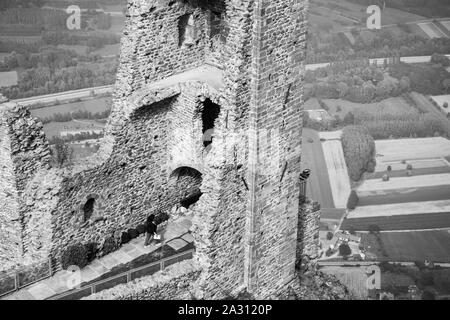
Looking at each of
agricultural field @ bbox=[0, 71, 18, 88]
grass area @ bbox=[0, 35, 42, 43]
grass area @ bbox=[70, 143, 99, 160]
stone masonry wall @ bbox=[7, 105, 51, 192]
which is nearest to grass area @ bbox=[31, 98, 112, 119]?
agricultural field @ bbox=[0, 71, 18, 88]

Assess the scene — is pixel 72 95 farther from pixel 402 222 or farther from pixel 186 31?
pixel 186 31

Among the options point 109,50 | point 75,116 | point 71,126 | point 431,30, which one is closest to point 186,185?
point 71,126

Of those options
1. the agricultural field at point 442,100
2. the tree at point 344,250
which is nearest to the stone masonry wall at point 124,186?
the tree at point 344,250

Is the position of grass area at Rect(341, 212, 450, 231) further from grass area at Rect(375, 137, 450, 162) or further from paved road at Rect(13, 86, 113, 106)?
paved road at Rect(13, 86, 113, 106)

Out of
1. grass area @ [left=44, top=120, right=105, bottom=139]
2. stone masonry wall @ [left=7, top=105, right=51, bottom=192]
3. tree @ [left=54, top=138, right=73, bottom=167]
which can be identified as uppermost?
stone masonry wall @ [left=7, top=105, right=51, bottom=192]

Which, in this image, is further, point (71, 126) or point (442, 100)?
point (442, 100)

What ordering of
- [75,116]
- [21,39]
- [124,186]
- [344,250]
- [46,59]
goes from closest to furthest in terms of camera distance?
[124,186], [344,250], [75,116], [21,39], [46,59]
